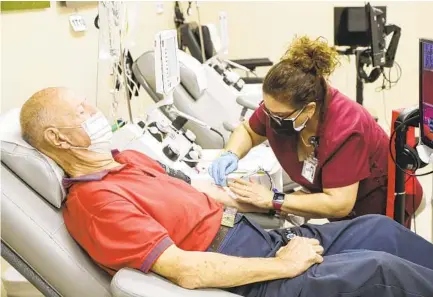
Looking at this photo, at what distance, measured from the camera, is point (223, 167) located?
201 centimetres

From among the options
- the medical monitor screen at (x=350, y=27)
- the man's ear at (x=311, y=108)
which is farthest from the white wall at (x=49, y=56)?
the medical monitor screen at (x=350, y=27)

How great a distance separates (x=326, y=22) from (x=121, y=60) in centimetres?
331

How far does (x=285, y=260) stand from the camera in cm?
144

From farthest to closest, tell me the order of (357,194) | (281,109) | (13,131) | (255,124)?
(255,124)
(357,194)
(281,109)
(13,131)

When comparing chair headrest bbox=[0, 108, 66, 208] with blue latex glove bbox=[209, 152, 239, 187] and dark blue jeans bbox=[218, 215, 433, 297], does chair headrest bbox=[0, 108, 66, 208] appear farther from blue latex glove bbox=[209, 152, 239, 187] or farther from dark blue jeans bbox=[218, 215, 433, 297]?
blue latex glove bbox=[209, 152, 239, 187]

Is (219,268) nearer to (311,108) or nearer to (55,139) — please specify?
(55,139)

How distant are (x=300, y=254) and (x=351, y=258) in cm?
14

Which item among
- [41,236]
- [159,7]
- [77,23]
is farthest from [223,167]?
[159,7]

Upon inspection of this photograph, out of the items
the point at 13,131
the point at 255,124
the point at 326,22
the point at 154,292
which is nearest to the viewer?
the point at 154,292

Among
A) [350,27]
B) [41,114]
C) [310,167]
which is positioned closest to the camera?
[41,114]

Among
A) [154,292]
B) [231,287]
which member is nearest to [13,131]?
[154,292]

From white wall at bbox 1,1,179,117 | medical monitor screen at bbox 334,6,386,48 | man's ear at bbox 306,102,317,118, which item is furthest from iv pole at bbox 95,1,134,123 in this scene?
medical monitor screen at bbox 334,6,386,48

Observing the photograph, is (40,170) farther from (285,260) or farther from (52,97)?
(285,260)

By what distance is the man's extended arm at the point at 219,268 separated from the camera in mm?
1315
